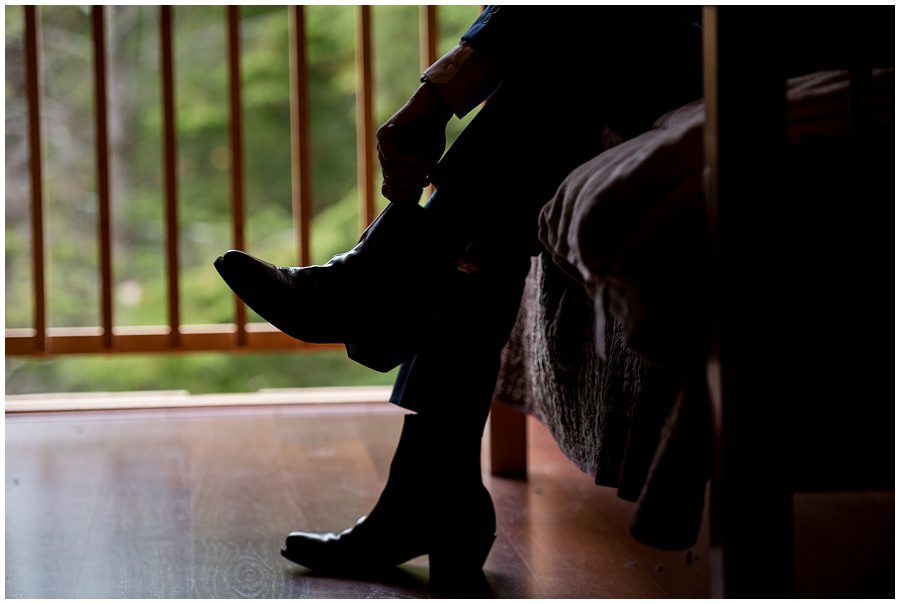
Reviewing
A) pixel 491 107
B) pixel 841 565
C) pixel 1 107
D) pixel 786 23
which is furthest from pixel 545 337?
pixel 1 107

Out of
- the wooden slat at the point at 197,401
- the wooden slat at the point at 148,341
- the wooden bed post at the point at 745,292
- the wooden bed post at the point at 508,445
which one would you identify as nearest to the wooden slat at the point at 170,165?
the wooden slat at the point at 148,341

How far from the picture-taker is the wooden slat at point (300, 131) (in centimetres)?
228

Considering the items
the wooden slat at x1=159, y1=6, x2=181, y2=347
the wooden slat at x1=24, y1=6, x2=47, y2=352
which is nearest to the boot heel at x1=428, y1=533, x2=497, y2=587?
the wooden slat at x1=159, y1=6, x2=181, y2=347

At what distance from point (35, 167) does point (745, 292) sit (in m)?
1.93

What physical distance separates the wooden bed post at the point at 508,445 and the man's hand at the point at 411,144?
68 centimetres

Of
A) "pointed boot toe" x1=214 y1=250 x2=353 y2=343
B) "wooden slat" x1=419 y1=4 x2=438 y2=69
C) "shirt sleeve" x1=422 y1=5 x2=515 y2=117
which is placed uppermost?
"wooden slat" x1=419 y1=4 x2=438 y2=69

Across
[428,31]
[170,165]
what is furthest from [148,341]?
[428,31]

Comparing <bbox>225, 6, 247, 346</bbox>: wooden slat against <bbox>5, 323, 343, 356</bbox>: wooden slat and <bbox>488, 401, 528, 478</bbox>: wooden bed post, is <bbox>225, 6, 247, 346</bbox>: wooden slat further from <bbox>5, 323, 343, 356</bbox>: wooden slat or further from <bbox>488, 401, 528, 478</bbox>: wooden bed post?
<bbox>488, 401, 528, 478</bbox>: wooden bed post

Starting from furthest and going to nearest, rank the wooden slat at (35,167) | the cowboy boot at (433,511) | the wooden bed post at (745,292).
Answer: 1. the wooden slat at (35,167)
2. the cowboy boot at (433,511)
3. the wooden bed post at (745,292)

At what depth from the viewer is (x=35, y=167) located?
2.22 meters

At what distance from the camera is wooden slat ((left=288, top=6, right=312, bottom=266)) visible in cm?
228

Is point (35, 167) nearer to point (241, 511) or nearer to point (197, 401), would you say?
point (197, 401)

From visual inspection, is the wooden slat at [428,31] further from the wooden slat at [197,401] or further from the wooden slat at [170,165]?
the wooden slat at [197,401]

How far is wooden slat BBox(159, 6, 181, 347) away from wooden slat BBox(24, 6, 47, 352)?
27 cm
